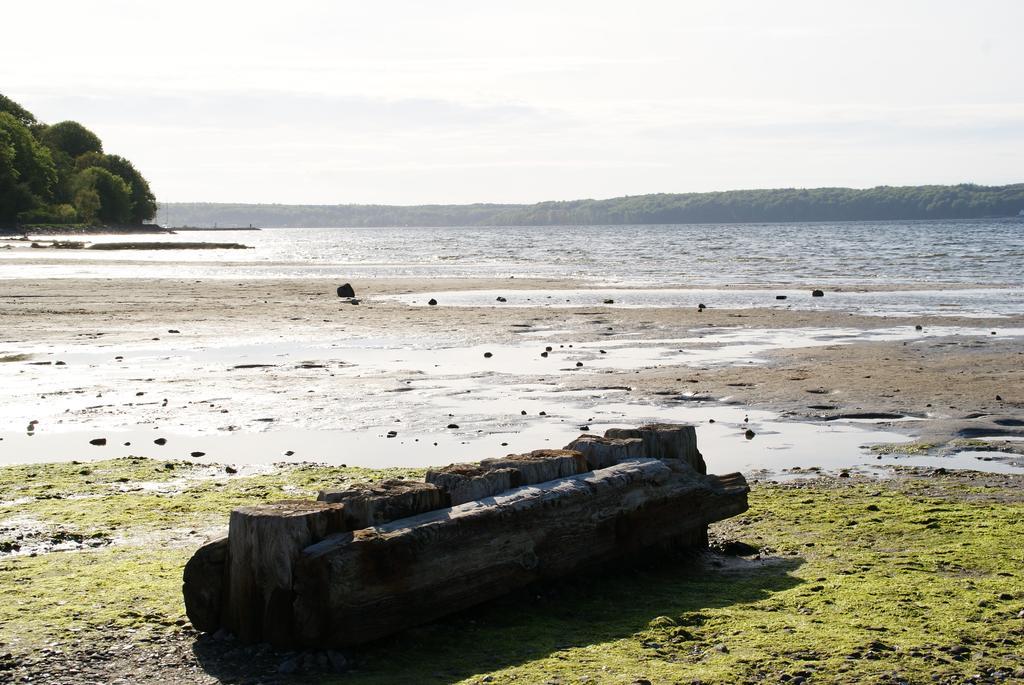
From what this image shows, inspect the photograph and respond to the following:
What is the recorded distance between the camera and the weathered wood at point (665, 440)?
8.11m

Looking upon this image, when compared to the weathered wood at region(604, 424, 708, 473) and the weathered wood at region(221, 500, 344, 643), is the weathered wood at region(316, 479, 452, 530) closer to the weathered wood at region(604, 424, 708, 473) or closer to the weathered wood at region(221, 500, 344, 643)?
the weathered wood at region(221, 500, 344, 643)

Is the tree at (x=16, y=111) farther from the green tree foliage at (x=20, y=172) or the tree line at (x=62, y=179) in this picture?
the green tree foliage at (x=20, y=172)

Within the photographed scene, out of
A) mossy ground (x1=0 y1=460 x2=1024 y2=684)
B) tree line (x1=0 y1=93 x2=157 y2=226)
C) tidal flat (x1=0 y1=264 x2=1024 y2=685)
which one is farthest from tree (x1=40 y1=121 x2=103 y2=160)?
mossy ground (x1=0 y1=460 x2=1024 y2=684)

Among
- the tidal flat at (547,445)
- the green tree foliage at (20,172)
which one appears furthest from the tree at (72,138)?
the tidal flat at (547,445)

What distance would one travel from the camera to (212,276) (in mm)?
46594

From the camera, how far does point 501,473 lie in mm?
6926

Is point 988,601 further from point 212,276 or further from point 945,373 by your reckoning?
point 212,276

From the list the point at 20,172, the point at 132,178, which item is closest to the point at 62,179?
the point at 20,172

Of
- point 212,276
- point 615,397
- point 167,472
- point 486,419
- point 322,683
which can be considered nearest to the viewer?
point 322,683

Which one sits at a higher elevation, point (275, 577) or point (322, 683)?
point (275, 577)

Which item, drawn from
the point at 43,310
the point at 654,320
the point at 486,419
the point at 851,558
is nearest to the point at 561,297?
the point at 654,320

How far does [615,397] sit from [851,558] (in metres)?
7.52

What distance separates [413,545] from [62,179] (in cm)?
12338

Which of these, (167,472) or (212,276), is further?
(212,276)
